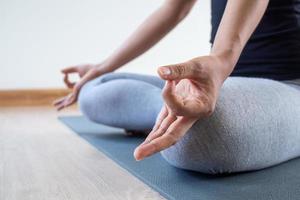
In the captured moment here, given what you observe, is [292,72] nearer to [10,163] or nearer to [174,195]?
[174,195]

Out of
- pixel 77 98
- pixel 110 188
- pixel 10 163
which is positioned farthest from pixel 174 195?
pixel 77 98

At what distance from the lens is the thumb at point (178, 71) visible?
0.49 m

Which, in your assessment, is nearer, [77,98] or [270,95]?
[270,95]

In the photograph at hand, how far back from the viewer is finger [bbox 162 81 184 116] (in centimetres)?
51

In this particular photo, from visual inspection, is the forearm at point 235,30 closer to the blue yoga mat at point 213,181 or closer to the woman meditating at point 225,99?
the woman meditating at point 225,99

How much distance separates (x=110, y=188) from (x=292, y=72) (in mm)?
454

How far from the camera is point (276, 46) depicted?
878mm

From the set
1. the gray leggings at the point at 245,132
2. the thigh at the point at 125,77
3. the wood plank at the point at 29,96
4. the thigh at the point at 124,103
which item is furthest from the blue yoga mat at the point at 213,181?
the wood plank at the point at 29,96

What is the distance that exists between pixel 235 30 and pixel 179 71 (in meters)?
0.17

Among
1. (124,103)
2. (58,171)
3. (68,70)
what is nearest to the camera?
(58,171)

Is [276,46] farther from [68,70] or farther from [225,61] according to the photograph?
[68,70]

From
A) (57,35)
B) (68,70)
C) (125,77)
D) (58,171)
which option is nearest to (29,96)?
(57,35)

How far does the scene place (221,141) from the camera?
657 mm

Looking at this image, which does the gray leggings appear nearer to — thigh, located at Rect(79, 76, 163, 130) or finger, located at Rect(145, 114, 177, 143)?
finger, located at Rect(145, 114, 177, 143)
